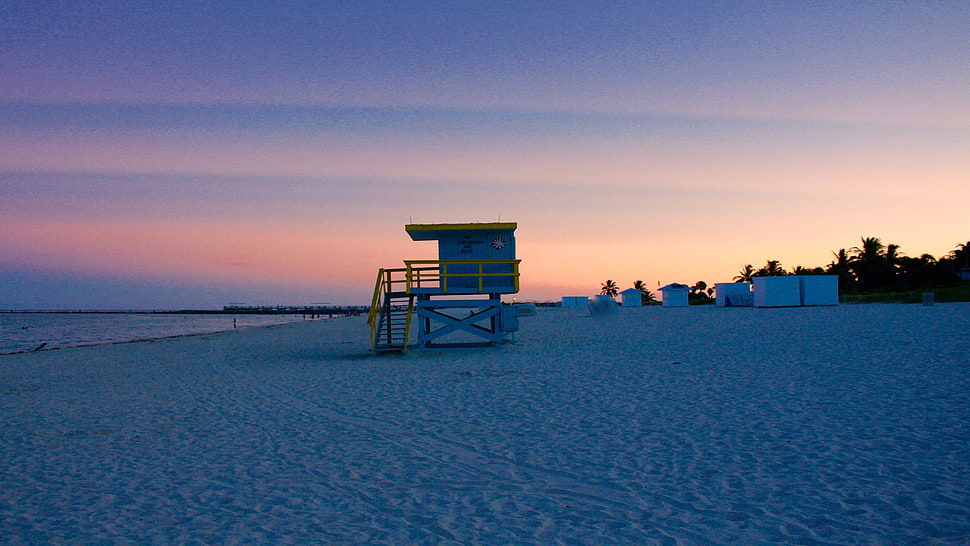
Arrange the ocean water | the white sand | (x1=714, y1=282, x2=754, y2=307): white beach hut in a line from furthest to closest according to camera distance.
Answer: (x1=714, y1=282, x2=754, y2=307): white beach hut < the ocean water < the white sand

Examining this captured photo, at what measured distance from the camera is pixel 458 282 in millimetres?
19016

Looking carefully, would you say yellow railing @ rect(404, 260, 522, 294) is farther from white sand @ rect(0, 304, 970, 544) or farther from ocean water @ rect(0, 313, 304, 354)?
ocean water @ rect(0, 313, 304, 354)

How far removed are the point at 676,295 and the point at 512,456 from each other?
60440 mm

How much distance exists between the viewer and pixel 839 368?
11602mm

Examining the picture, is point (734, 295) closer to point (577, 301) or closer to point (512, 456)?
point (577, 301)

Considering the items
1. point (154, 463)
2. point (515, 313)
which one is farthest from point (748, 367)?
point (154, 463)

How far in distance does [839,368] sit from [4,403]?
1616 cm

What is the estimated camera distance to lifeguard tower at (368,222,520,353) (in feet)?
59.6

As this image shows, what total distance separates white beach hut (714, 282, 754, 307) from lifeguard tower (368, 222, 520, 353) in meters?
36.7

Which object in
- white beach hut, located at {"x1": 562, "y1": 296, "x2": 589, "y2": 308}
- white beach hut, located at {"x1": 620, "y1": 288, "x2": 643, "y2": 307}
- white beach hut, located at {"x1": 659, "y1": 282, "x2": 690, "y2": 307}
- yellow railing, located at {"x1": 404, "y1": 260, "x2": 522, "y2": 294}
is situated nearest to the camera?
yellow railing, located at {"x1": 404, "y1": 260, "x2": 522, "y2": 294}

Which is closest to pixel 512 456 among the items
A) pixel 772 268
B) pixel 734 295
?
pixel 734 295

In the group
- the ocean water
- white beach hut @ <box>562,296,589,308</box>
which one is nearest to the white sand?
the ocean water

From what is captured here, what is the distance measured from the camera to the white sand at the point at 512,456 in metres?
4.53

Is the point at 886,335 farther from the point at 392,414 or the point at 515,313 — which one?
the point at 392,414
